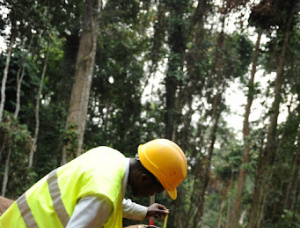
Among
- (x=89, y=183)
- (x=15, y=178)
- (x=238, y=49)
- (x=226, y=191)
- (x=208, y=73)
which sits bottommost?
(x=226, y=191)

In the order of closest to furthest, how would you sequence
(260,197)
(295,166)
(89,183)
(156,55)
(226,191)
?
(89,183)
(260,197)
(295,166)
(156,55)
(226,191)

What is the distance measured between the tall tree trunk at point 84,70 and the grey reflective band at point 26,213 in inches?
333

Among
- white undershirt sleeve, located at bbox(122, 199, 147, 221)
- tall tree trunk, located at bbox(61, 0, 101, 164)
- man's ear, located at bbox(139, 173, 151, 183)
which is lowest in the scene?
white undershirt sleeve, located at bbox(122, 199, 147, 221)

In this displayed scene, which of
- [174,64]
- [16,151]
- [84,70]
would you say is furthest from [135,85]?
[16,151]

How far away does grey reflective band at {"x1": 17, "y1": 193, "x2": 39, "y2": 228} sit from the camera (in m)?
1.83

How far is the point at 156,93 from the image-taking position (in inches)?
605

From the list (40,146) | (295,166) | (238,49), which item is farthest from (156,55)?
(295,166)

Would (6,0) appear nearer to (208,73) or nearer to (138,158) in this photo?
(138,158)

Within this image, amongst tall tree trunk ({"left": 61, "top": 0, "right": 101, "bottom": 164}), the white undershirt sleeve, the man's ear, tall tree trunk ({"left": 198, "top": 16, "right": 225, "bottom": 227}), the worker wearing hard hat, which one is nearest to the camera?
the worker wearing hard hat

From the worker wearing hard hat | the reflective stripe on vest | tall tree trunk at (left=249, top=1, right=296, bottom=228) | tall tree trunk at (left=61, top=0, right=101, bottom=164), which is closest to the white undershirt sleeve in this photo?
the worker wearing hard hat

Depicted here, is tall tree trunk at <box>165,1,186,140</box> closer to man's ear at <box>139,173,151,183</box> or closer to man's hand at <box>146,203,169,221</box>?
man's hand at <box>146,203,169,221</box>

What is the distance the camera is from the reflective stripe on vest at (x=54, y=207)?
70.1 inches

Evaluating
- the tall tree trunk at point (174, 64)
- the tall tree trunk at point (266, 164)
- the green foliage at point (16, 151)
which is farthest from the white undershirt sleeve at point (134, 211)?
the tall tree trunk at point (174, 64)

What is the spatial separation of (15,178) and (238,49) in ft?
35.4
